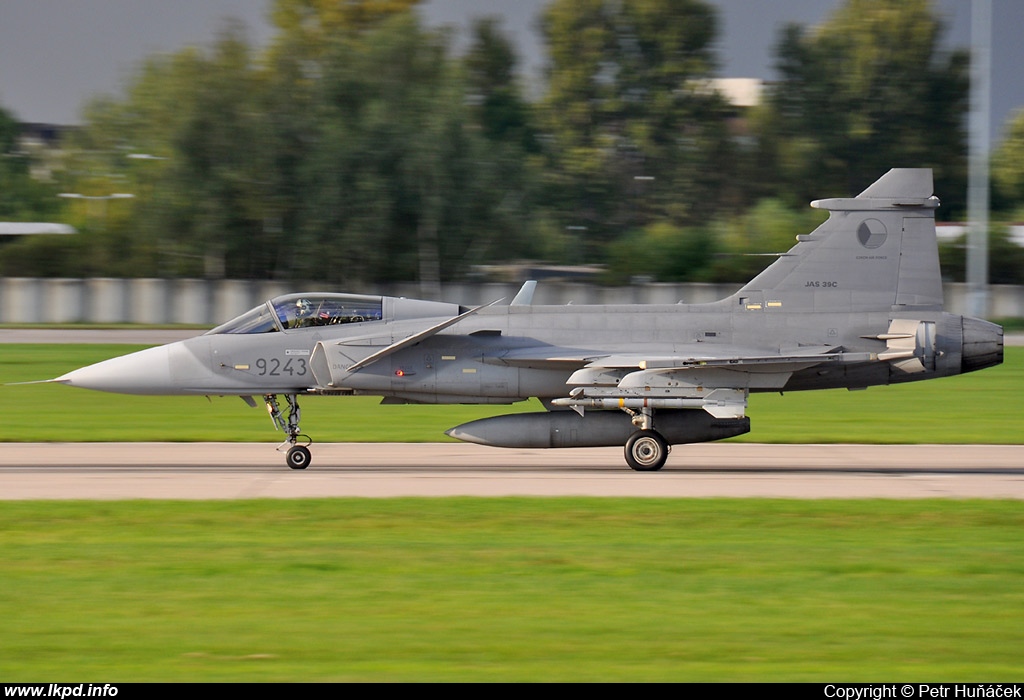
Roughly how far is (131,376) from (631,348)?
7119 mm

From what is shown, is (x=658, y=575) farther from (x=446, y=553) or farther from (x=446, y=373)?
(x=446, y=373)

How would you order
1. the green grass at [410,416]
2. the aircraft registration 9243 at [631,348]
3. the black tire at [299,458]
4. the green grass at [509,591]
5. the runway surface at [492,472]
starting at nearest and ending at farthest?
1. the green grass at [509,591]
2. the runway surface at [492,472]
3. the aircraft registration 9243 at [631,348]
4. the black tire at [299,458]
5. the green grass at [410,416]

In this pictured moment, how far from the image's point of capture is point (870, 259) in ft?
55.5

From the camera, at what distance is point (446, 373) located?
16.7 meters

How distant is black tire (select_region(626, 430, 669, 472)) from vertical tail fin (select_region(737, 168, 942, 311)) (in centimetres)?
245

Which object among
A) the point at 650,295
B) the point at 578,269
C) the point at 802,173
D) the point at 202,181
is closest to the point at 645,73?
the point at 802,173

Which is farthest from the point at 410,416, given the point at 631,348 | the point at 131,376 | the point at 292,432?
the point at 631,348

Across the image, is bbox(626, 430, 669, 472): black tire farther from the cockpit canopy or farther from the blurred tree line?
the blurred tree line

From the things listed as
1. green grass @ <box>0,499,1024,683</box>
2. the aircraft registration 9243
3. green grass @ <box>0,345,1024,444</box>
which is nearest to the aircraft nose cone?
the aircraft registration 9243

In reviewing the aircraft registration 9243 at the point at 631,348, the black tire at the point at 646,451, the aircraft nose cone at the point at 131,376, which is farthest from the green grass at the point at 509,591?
the aircraft nose cone at the point at 131,376

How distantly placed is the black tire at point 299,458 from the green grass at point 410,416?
4.04 m

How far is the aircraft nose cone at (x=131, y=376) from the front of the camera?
16.5 m

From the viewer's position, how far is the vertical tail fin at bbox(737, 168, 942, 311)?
16859 millimetres

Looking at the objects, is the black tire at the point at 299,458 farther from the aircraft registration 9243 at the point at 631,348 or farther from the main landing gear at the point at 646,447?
the main landing gear at the point at 646,447
